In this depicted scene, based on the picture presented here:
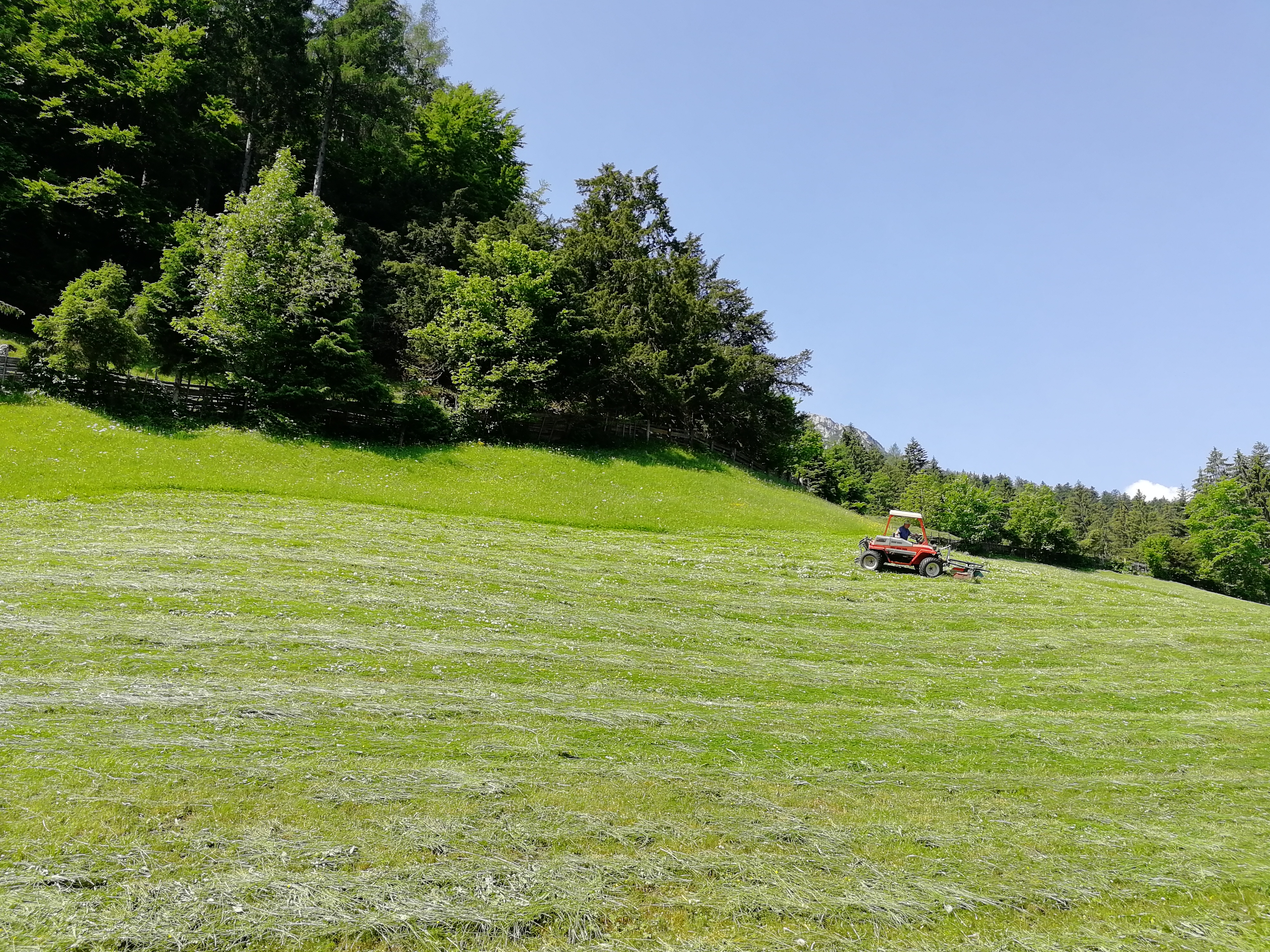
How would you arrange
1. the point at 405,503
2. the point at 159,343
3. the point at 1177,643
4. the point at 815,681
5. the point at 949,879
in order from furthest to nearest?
the point at 159,343, the point at 405,503, the point at 1177,643, the point at 815,681, the point at 949,879

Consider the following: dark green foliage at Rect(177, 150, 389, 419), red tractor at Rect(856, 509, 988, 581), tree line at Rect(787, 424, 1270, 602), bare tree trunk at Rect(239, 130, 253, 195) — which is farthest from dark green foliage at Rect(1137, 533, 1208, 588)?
bare tree trunk at Rect(239, 130, 253, 195)

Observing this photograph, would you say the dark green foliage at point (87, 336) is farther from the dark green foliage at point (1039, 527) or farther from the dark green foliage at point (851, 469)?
the dark green foliage at point (1039, 527)

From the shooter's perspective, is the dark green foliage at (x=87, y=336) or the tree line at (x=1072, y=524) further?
the tree line at (x=1072, y=524)

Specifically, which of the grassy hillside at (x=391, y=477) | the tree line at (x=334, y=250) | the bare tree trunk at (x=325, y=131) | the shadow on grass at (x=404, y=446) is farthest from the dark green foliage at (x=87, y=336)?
the bare tree trunk at (x=325, y=131)

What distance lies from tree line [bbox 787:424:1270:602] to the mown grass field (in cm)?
4865

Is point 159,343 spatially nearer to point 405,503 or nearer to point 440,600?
point 405,503

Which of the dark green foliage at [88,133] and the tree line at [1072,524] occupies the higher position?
the dark green foliage at [88,133]

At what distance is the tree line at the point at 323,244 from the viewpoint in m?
36.6

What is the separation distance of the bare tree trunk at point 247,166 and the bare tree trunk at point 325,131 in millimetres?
4829

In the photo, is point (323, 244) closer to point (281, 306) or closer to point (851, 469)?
point (281, 306)

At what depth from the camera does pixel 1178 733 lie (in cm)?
1139

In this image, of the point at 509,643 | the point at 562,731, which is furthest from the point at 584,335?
the point at 562,731

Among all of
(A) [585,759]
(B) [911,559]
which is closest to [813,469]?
(B) [911,559]

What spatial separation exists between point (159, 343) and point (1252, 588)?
321 ft
